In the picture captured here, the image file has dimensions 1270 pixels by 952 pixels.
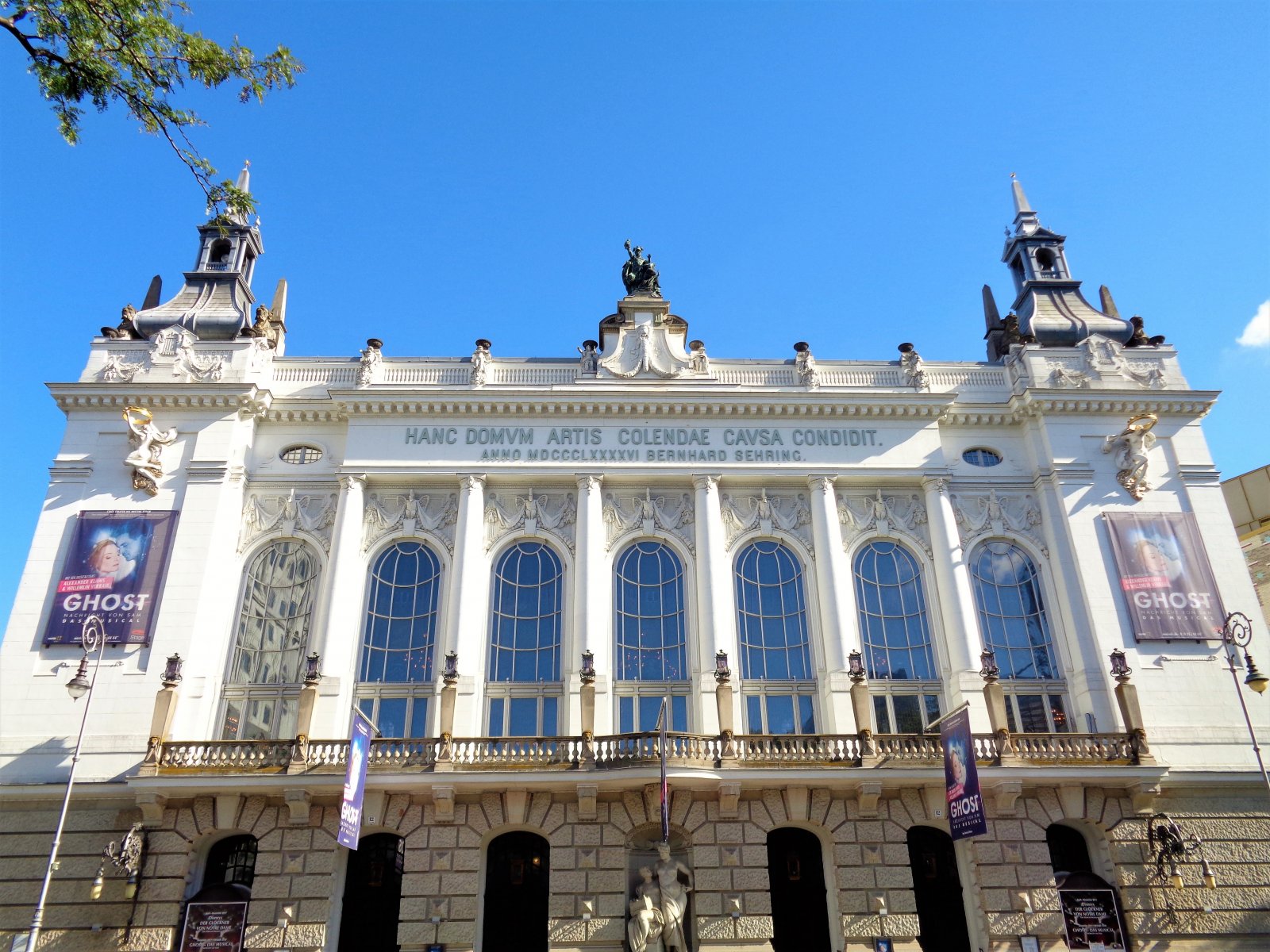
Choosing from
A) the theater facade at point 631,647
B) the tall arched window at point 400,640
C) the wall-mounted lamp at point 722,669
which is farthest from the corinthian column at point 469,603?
the wall-mounted lamp at point 722,669

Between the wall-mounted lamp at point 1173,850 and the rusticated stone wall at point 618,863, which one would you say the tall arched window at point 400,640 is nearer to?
the rusticated stone wall at point 618,863

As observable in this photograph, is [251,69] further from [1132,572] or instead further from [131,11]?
[1132,572]

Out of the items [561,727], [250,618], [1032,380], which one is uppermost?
[1032,380]

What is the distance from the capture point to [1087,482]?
33219 mm

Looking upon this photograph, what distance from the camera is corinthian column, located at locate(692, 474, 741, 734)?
29.9m

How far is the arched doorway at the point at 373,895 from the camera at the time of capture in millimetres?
26250

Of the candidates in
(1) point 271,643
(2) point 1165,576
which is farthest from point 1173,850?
(1) point 271,643

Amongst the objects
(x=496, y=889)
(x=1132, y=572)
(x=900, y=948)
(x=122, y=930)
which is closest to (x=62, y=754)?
(x=122, y=930)

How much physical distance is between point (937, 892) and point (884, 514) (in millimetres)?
12392

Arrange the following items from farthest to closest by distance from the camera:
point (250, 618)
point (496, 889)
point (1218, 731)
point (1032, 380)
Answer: point (1032, 380) → point (250, 618) → point (1218, 731) → point (496, 889)

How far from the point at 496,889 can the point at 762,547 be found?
552 inches

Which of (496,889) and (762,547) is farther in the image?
(762,547)

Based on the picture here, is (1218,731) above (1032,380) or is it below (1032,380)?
below

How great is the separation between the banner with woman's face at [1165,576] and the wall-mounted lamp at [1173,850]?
6.12 m
